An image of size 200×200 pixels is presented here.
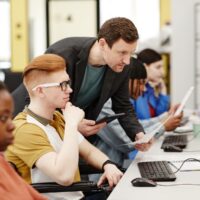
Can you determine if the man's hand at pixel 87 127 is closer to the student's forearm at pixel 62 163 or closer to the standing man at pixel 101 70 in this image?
the standing man at pixel 101 70

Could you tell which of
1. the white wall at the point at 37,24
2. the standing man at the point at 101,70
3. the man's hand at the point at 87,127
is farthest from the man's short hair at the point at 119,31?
the white wall at the point at 37,24

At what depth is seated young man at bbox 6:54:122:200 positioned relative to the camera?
1.76 meters

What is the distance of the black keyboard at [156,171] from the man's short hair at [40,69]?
1.78 feet

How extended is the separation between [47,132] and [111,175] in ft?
1.12

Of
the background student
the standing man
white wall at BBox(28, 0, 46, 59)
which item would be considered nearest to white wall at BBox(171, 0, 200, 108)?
the background student

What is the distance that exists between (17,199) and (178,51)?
14.2ft

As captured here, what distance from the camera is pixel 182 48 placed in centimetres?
546

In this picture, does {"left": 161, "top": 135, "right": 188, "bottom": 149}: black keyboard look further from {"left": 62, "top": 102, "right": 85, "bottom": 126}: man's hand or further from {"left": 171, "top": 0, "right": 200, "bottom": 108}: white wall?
{"left": 171, "top": 0, "right": 200, "bottom": 108}: white wall

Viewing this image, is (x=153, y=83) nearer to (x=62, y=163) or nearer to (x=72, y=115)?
(x=72, y=115)

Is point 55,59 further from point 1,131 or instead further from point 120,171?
point 1,131

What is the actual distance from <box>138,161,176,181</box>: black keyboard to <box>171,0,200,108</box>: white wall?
340 cm

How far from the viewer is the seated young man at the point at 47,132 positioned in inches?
69.3

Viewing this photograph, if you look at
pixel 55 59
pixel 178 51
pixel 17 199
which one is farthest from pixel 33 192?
pixel 178 51

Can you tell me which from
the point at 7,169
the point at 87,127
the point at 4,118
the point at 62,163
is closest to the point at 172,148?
the point at 87,127
